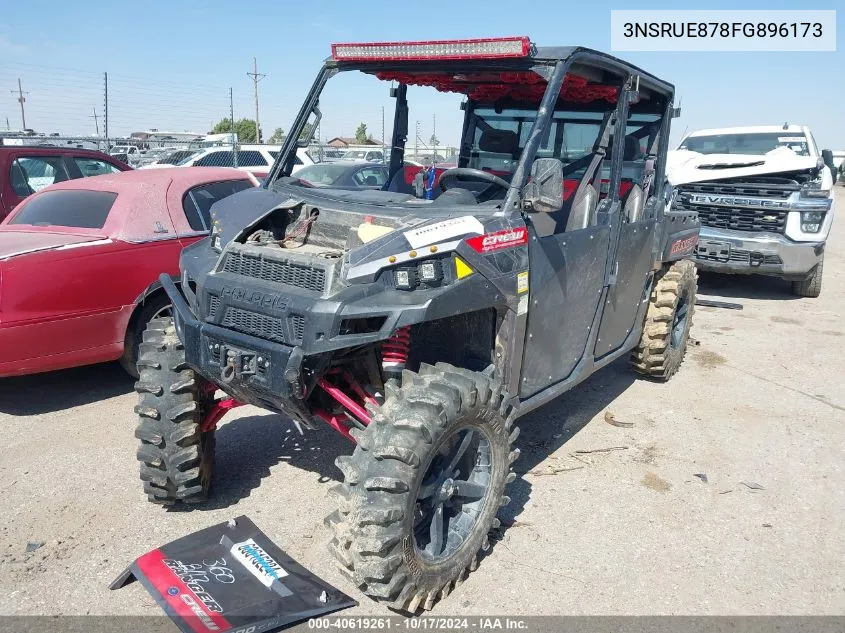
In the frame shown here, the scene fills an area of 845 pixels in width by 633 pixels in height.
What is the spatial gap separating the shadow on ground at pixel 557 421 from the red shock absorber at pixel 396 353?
1153mm

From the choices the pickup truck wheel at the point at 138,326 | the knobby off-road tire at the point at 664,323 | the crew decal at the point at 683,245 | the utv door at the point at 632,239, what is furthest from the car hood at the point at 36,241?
the crew decal at the point at 683,245

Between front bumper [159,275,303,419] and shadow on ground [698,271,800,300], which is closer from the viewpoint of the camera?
front bumper [159,275,303,419]

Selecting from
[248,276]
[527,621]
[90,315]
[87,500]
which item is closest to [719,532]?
[527,621]

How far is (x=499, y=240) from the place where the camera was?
322 cm

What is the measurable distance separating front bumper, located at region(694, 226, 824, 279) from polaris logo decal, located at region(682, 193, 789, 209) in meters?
0.35

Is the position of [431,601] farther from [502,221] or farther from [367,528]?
[502,221]

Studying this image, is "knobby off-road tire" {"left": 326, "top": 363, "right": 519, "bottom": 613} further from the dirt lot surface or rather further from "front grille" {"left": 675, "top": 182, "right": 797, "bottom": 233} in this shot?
"front grille" {"left": 675, "top": 182, "right": 797, "bottom": 233}

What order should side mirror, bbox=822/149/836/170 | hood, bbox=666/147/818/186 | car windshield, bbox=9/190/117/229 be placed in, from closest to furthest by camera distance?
car windshield, bbox=9/190/117/229, hood, bbox=666/147/818/186, side mirror, bbox=822/149/836/170

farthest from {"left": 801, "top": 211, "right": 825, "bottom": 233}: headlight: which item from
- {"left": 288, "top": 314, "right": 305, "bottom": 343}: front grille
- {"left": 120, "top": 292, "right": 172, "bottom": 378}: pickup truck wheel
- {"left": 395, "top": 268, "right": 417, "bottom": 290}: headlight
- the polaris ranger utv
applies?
{"left": 288, "top": 314, "right": 305, "bottom": 343}: front grille

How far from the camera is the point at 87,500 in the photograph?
3.99 metres

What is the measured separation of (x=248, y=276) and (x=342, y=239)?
456mm

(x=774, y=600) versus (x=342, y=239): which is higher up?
(x=342, y=239)

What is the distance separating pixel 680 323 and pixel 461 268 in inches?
152

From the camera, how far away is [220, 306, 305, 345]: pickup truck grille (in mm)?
2875
